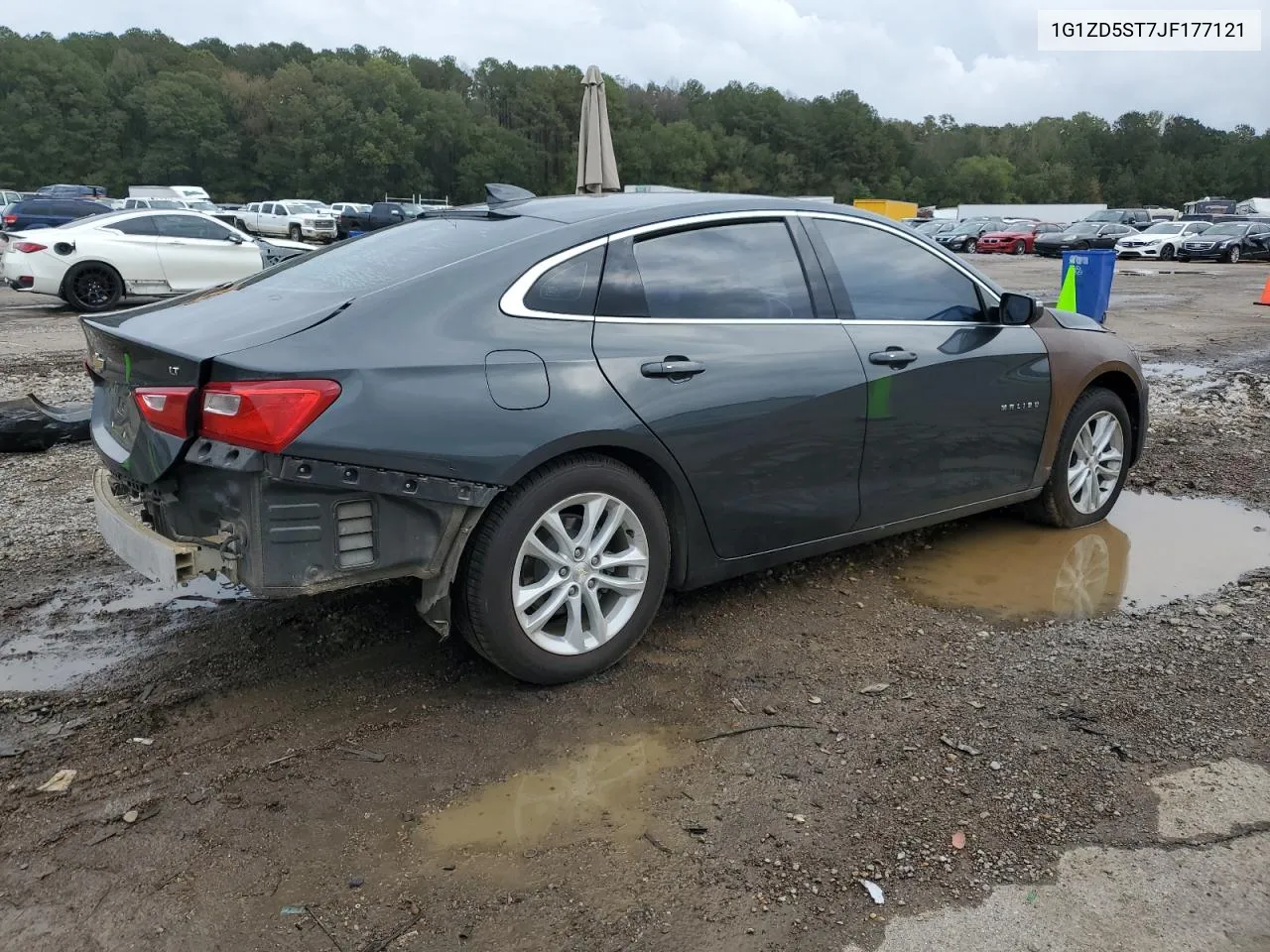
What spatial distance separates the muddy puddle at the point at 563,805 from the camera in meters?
2.69

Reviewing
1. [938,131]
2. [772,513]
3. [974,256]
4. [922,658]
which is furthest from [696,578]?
[938,131]

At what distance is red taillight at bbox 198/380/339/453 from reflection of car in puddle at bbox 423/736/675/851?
1.13 meters

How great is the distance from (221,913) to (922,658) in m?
2.48

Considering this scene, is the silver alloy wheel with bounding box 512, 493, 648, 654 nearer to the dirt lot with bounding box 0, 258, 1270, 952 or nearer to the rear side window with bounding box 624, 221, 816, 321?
the dirt lot with bounding box 0, 258, 1270, 952

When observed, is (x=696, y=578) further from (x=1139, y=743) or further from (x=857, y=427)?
(x=1139, y=743)

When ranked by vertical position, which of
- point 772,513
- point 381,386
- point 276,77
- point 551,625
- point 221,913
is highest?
point 276,77

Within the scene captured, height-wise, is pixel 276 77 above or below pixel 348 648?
above

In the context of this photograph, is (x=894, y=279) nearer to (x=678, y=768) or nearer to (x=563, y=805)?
(x=678, y=768)

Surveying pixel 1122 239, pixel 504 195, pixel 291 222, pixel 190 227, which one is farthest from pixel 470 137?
pixel 504 195

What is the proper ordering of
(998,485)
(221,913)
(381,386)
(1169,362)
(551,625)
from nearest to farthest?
(221,913)
(381,386)
(551,625)
(998,485)
(1169,362)

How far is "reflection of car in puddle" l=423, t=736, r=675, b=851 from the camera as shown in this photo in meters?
2.70

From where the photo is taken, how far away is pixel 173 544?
2.99 meters

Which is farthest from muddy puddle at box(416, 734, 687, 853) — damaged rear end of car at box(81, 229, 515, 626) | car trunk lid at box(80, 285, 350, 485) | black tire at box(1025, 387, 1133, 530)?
black tire at box(1025, 387, 1133, 530)

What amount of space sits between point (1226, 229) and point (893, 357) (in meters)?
34.5
